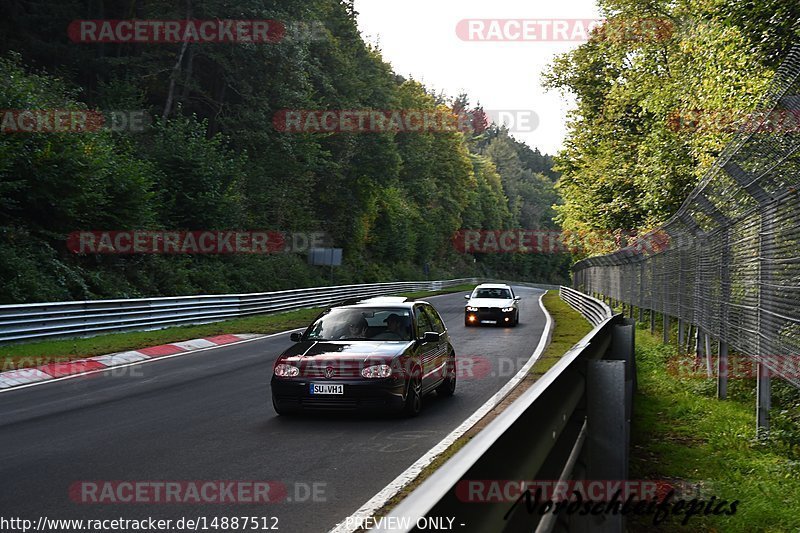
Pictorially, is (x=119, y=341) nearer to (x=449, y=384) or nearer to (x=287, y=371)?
(x=449, y=384)

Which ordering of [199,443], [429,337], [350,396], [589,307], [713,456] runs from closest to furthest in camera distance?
[713,456] < [199,443] < [350,396] < [429,337] < [589,307]

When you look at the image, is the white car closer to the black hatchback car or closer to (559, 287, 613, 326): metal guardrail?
(559, 287, 613, 326): metal guardrail

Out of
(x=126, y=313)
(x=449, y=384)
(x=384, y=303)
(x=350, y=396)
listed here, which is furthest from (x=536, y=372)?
(x=126, y=313)

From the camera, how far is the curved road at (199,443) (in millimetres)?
6195

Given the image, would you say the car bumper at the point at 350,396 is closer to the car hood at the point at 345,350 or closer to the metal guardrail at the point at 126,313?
the car hood at the point at 345,350

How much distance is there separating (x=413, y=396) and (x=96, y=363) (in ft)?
27.0

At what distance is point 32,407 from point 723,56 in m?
14.1

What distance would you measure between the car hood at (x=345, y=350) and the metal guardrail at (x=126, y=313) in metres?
8.98

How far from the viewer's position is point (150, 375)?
48.1 feet

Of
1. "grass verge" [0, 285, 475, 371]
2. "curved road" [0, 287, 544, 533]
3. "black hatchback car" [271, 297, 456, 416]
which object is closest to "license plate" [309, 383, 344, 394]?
"black hatchback car" [271, 297, 456, 416]

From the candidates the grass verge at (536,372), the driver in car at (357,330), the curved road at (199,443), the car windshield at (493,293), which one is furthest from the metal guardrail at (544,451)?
the car windshield at (493,293)

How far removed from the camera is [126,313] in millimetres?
21719

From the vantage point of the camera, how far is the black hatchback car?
10047 mm

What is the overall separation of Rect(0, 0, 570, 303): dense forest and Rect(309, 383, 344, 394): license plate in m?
13.5
